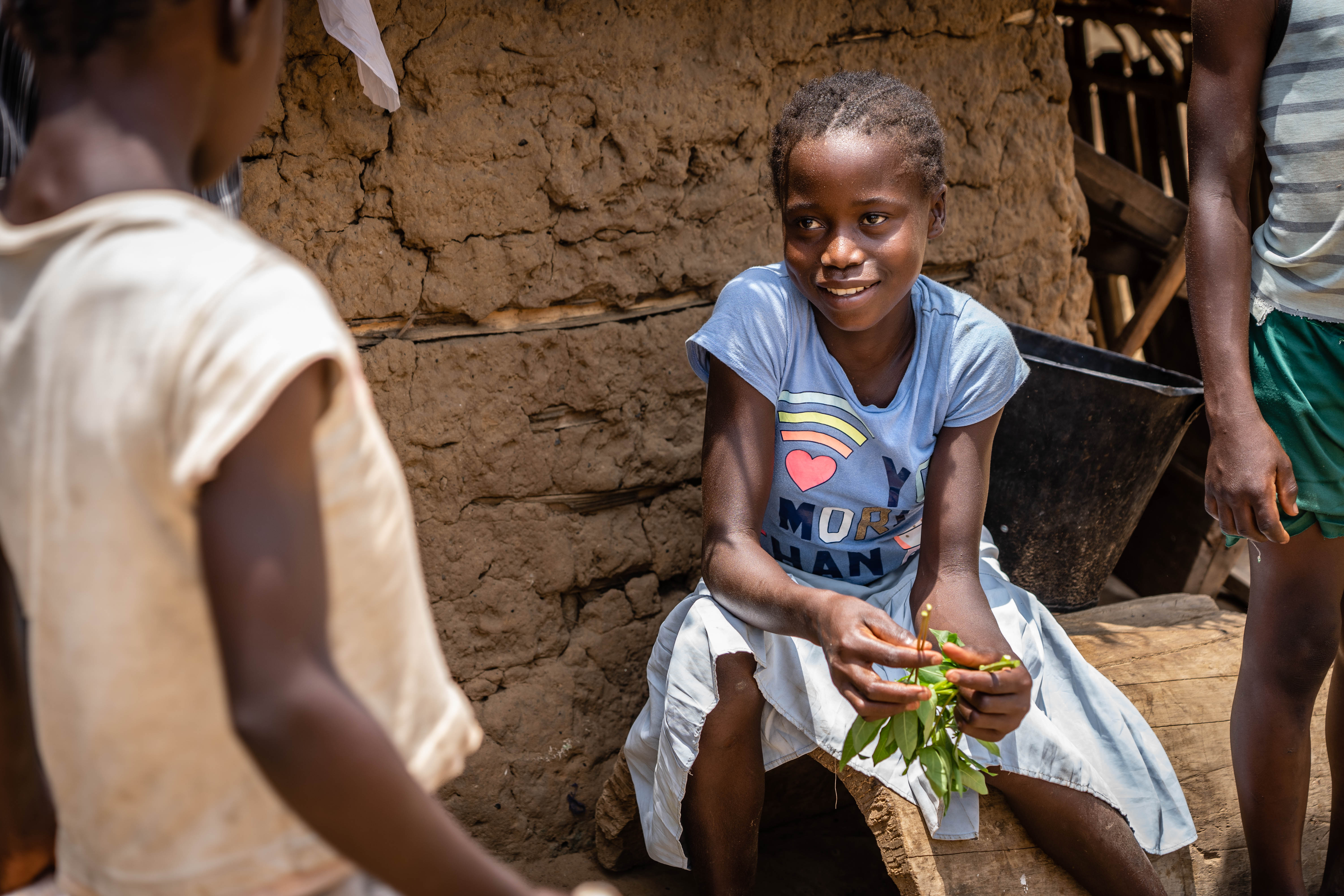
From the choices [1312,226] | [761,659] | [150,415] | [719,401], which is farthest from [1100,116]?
[150,415]

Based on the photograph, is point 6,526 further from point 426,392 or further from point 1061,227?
point 1061,227

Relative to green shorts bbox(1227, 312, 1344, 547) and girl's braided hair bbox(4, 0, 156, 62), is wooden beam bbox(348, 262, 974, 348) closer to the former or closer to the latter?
green shorts bbox(1227, 312, 1344, 547)

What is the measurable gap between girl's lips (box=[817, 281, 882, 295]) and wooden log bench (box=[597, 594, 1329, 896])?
88 centimetres

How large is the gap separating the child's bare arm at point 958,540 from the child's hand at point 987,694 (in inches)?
4.4

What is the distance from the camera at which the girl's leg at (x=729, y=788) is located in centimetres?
201

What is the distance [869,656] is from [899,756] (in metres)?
0.41

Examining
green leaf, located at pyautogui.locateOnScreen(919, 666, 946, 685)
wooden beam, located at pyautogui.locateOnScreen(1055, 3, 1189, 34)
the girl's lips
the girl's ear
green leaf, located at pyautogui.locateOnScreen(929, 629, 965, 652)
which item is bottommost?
green leaf, located at pyautogui.locateOnScreen(919, 666, 946, 685)

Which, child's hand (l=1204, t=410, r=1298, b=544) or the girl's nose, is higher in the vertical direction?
the girl's nose

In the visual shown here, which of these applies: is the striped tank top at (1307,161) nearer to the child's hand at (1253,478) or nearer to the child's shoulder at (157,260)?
the child's hand at (1253,478)

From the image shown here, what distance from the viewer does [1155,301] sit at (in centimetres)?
343

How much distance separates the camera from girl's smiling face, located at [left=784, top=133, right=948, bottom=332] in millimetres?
2049

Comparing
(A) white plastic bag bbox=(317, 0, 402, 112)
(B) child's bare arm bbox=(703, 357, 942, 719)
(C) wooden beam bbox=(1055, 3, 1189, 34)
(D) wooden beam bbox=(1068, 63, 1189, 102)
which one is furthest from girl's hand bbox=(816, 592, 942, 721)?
(D) wooden beam bbox=(1068, 63, 1189, 102)

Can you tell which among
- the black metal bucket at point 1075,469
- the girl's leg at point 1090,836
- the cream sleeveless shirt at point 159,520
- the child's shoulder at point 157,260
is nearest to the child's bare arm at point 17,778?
the cream sleeveless shirt at point 159,520

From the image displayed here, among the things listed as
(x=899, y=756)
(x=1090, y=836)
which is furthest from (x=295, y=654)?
(x=1090, y=836)
